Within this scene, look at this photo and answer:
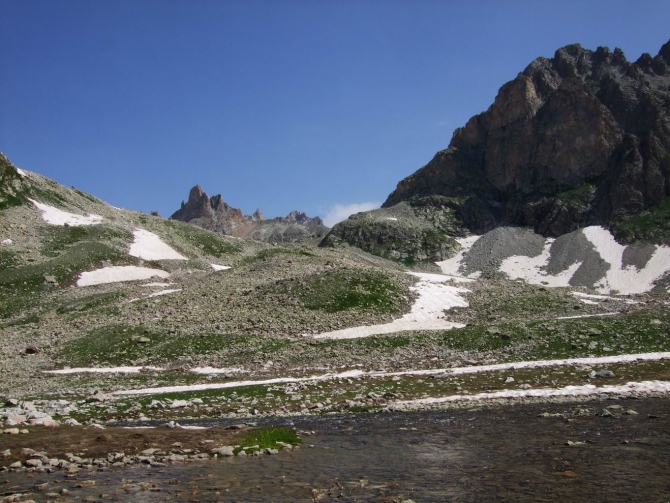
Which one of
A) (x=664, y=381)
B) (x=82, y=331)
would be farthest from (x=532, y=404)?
(x=82, y=331)

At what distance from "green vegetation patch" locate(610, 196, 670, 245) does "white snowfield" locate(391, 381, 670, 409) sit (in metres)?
151

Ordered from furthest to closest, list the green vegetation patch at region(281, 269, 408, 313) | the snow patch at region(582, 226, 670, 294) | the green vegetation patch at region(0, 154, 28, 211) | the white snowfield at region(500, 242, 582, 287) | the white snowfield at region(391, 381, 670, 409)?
the white snowfield at region(500, 242, 582, 287), the snow patch at region(582, 226, 670, 294), the green vegetation patch at region(0, 154, 28, 211), the green vegetation patch at region(281, 269, 408, 313), the white snowfield at region(391, 381, 670, 409)

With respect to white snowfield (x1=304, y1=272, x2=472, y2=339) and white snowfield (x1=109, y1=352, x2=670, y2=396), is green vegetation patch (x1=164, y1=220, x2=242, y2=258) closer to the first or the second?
white snowfield (x1=304, y1=272, x2=472, y2=339)

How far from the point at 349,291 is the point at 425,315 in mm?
10669

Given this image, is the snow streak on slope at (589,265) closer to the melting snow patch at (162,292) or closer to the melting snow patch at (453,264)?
the melting snow patch at (453,264)

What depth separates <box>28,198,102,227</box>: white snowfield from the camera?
12229cm

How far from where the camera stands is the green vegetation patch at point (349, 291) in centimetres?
6378

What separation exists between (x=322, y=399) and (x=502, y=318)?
1401 inches

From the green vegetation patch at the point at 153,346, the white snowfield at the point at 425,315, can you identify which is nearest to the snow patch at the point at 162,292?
the green vegetation patch at the point at 153,346

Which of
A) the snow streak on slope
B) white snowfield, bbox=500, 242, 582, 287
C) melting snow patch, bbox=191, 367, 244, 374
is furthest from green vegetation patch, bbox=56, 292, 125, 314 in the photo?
the snow streak on slope

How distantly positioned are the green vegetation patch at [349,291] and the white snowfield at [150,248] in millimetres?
54097

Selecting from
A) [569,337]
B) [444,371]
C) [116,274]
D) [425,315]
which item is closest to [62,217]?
[116,274]

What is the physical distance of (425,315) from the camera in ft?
205

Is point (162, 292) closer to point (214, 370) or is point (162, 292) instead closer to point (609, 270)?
point (214, 370)
